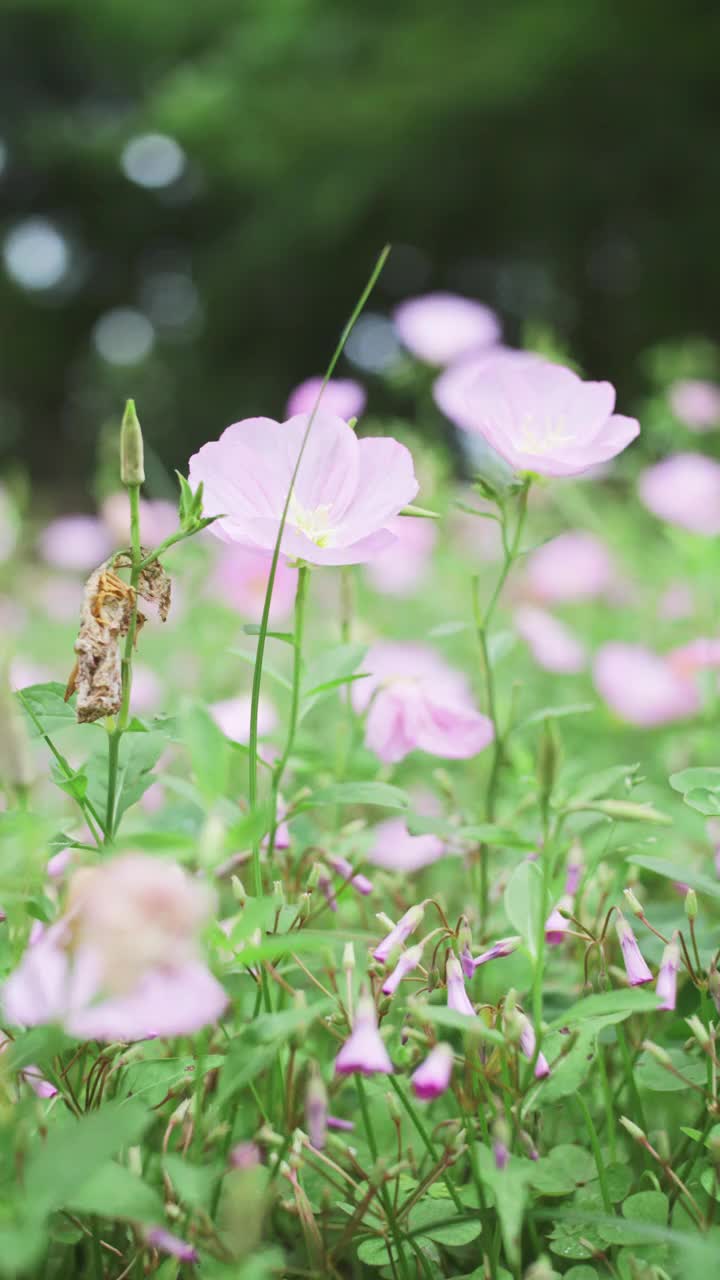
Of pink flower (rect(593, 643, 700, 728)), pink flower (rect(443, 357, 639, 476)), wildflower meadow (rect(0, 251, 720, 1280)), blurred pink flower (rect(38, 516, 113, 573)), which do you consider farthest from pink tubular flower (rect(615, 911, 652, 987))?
blurred pink flower (rect(38, 516, 113, 573))

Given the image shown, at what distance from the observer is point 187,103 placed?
20.1 ft

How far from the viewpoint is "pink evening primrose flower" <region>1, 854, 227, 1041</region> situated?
287mm

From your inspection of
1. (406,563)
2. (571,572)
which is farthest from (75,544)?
(571,572)

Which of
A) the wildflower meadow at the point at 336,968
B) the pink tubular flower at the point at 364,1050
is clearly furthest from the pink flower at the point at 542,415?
the pink tubular flower at the point at 364,1050

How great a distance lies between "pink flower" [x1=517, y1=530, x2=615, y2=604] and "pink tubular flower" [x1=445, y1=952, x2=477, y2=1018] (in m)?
1.23

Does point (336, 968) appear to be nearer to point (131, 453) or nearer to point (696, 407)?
point (131, 453)

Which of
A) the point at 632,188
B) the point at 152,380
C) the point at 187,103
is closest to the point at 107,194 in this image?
the point at 152,380

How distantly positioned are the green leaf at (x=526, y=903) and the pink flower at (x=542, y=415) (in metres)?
0.19

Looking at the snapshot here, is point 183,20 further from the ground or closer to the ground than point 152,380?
further from the ground

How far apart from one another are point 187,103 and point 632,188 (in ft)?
9.04

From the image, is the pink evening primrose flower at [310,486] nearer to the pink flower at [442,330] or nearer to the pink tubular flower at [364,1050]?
the pink tubular flower at [364,1050]

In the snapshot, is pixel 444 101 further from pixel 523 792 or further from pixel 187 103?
pixel 523 792

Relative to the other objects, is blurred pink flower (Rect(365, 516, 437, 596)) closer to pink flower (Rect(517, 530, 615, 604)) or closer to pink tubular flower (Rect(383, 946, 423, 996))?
pink flower (Rect(517, 530, 615, 604))

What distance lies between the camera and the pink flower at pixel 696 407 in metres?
1.72
